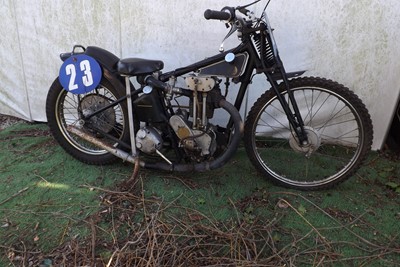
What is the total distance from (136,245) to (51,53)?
214 centimetres

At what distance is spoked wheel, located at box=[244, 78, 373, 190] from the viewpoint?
90.0 inches

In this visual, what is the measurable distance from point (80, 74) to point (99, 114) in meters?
0.35

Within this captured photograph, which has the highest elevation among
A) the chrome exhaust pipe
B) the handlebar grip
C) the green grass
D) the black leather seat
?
the handlebar grip

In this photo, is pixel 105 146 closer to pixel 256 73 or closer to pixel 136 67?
pixel 136 67

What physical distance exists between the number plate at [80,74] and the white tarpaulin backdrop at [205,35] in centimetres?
66

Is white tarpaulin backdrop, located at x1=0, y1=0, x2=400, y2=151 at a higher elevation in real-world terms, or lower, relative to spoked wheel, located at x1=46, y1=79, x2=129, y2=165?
higher

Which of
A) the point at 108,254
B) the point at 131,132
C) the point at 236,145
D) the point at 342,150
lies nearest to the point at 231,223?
the point at 236,145

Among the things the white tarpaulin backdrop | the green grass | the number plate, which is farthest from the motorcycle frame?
the white tarpaulin backdrop

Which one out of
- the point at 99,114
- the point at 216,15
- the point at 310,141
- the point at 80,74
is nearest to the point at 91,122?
the point at 99,114

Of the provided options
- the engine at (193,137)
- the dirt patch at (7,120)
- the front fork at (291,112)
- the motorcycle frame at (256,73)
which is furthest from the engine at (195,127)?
the dirt patch at (7,120)

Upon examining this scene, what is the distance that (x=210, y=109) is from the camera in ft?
7.80

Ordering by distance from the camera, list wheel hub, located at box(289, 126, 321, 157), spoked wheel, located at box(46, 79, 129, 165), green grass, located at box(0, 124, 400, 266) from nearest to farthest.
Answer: green grass, located at box(0, 124, 400, 266), wheel hub, located at box(289, 126, 321, 157), spoked wheel, located at box(46, 79, 129, 165)

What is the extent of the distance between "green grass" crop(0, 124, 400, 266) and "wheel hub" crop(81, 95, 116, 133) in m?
0.35

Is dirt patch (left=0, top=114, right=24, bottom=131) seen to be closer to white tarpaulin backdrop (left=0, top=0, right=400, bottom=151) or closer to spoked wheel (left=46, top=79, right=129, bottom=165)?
white tarpaulin backdrop (left=0, top=0, right=400, bottom=151)
